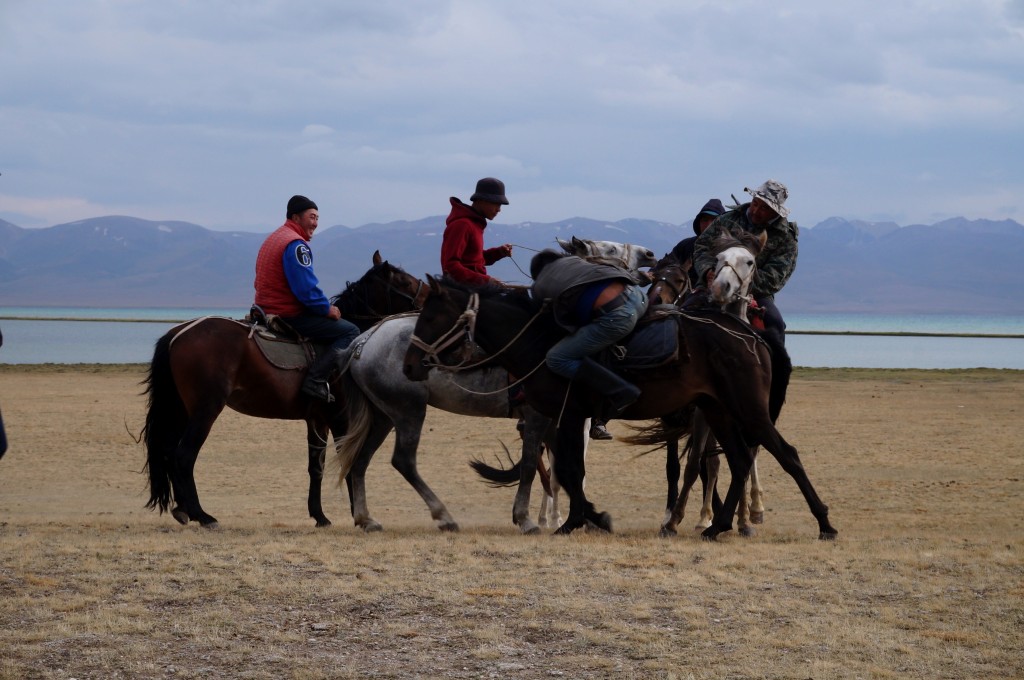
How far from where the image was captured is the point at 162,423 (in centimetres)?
964

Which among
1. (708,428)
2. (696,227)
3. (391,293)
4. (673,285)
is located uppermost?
(696,227)

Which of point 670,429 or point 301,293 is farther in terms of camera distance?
point 670,429

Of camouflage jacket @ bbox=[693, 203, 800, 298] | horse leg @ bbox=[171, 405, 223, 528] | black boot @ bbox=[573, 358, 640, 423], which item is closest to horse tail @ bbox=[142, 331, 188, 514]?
horse leg @ bbox=[171, 405, 223, 528]

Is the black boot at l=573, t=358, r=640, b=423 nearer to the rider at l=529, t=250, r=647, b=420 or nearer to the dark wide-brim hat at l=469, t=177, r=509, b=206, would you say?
the rider at l=529, t=250, r=647, b=420

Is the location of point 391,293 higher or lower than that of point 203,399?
higher

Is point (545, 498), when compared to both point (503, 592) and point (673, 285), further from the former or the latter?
point (503, 592)

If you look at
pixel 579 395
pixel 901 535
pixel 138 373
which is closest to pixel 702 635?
pixel 579 395

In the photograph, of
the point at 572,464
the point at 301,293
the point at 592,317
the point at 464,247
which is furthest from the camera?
the point at 464,247

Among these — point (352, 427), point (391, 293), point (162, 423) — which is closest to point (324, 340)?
point (352, 427)

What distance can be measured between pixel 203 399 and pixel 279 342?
30.5 inches

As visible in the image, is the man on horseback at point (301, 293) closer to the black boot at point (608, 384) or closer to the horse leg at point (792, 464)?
the black boot at point (608, 384)

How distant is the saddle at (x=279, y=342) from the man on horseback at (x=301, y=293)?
0.06 metres

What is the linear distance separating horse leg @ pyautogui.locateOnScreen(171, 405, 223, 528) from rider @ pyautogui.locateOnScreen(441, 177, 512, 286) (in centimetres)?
214

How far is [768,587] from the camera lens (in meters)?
6.81
